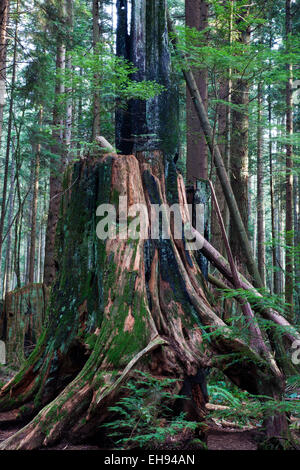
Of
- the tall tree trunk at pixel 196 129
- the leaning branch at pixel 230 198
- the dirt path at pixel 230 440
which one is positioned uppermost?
the tall tree trunk at pixel 196 129

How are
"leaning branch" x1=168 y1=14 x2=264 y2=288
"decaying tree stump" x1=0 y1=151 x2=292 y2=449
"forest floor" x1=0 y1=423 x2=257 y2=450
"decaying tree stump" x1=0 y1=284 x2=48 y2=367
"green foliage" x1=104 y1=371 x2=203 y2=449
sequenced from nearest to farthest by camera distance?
"green foliage" x1=104 y1=371 x2=203 y2=449 < "forest floor" x1=0 y1=423 x2=257 y2=450 < "decaying tree stump" x1=0 y1=151 x2=292 y2=449 < "leaning branch" x1=168 y1=14 x2=264 y2=288 < "decaying tree stump" x1=0 y1=284 x2=48 y2=367

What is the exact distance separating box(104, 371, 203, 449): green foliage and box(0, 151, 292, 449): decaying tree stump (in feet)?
0.48

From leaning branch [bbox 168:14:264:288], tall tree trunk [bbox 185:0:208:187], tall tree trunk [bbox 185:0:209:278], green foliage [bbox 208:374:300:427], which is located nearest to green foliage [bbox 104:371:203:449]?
green foliage [bbox 208:374:300:427]

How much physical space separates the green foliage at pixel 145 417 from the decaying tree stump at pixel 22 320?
5612 millimetres

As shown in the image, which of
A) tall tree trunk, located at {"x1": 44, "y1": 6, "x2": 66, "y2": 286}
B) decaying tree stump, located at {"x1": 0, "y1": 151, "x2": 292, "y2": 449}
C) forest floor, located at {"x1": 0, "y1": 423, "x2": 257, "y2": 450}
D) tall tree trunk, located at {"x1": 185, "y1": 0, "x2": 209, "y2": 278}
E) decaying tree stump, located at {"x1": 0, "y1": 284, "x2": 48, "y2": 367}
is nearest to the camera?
forest floor, located at {"x1": 0, "y1": 423, "x2": 257, "y2": 450}

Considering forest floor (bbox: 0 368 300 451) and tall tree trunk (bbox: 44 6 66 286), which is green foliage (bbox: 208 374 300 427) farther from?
tall tree trunk (bbox: 44 6 66 286)

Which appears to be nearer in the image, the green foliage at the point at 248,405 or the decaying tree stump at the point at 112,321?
the green foliage at the point at 248,405

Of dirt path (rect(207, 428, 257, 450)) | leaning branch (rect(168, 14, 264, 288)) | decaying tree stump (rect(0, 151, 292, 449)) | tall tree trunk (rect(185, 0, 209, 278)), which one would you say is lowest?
dirt path (rect(207, 428, 257, 450))

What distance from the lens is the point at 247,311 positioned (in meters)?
4.75

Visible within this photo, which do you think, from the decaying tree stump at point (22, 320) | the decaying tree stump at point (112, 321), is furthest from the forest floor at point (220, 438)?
the decaying tree stump at point (22, 320)

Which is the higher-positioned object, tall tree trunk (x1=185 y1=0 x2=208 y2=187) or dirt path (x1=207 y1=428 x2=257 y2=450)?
tall tree trunk (x1=185 y1=0 x2=208 y2=187)

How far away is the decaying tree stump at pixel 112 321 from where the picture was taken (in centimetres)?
393

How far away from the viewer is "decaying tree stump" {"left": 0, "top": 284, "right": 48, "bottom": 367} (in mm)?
8930

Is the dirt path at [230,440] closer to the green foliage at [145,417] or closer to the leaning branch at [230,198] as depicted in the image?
the green foliage at [145,417]
